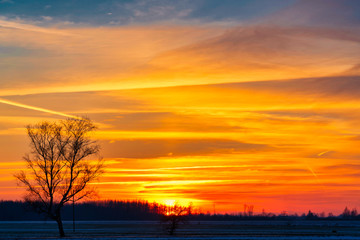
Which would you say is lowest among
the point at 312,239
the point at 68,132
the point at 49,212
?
the point at 312,239

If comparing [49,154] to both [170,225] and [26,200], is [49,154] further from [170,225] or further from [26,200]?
[170,225]

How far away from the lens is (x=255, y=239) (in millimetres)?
52156

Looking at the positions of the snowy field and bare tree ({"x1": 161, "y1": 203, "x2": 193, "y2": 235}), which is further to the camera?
bare tree ({"x1": 161, "y1": 203, "x2": 193, "y2": 235})

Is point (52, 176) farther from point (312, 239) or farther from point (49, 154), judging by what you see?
point (312, 239)

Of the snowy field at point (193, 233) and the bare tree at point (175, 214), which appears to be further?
the bare tree at point (175, 214)

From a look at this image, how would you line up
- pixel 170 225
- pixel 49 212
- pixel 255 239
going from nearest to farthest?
pixel 255 239 → pixel 49 212 → pixel 170 225

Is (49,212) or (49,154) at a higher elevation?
(49,154)

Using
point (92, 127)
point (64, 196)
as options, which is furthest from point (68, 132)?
point (64, 196)

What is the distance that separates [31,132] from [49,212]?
10218 mm

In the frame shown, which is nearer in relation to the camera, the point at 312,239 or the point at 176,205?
the point at 312,239

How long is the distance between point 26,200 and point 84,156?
8.55 m

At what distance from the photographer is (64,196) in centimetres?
6256

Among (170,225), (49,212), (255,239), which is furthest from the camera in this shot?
(170,225)

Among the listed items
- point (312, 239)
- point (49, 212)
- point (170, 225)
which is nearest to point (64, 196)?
point (49, 212)
